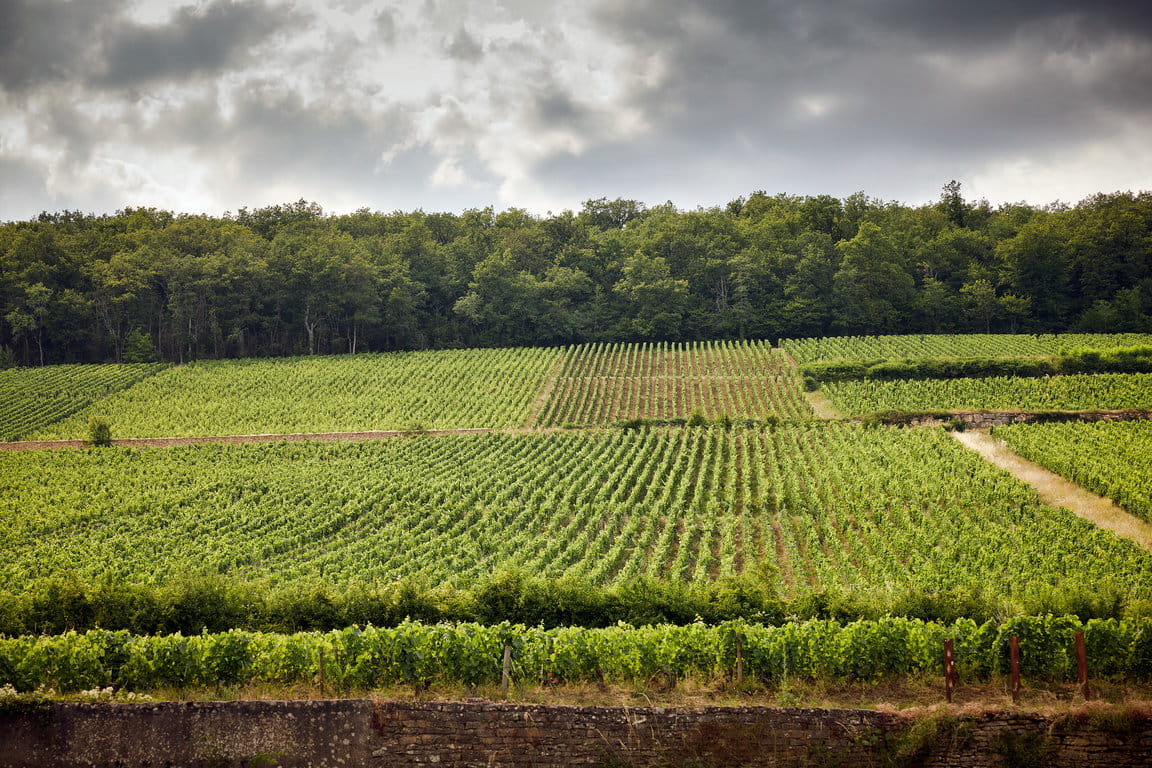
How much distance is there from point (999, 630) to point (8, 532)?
113 ft

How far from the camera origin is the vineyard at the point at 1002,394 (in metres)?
46.0

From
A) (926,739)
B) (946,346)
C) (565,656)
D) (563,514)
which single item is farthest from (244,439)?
(946,346)

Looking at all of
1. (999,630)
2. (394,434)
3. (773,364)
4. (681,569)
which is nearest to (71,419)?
(394,434)

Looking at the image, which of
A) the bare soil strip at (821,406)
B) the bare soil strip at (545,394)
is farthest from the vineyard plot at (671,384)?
the bare soil strip at (821,406)

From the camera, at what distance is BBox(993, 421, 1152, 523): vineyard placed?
99.0ft

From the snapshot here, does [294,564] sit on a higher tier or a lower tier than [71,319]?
lower

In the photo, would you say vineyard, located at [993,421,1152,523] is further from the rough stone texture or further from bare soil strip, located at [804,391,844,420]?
the rough stone texture

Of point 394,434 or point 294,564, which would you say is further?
point 394,434

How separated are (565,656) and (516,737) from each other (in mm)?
2638

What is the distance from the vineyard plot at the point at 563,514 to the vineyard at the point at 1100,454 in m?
2.72

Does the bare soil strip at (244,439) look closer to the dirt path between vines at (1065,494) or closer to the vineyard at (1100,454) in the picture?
the dirt path between vines at (1065,494)

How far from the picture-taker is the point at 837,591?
19.2 meters

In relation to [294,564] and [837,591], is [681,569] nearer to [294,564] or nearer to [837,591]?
[837,591]

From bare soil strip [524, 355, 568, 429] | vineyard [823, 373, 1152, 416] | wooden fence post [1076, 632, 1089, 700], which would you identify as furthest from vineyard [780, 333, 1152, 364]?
wooden fence post [1076, 632, 1089, 700]
